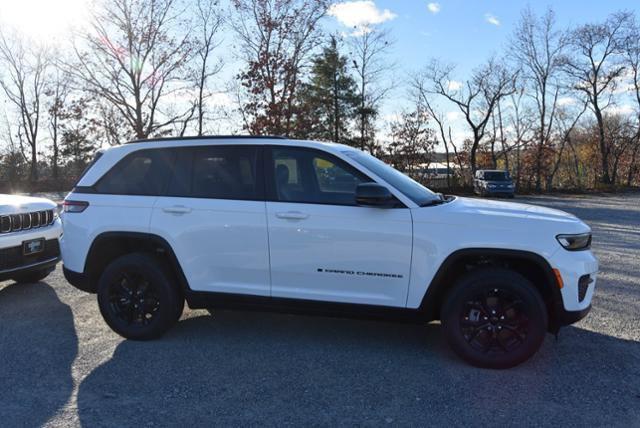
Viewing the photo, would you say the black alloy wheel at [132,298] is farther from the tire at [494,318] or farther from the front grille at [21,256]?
the tire at [494,318]

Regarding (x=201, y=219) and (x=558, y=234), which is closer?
(x=558, y=234)

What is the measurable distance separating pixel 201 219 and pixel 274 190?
68 cm

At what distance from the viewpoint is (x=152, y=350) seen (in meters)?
4.33

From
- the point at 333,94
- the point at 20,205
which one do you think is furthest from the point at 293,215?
the point at 333,94

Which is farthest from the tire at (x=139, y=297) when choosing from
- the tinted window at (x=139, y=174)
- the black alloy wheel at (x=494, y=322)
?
the black alloy wheel at (x=494, y=322)

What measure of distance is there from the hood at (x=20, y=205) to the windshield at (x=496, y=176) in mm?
27860

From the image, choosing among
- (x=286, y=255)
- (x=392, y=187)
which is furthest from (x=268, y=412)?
(x=392, y=187)

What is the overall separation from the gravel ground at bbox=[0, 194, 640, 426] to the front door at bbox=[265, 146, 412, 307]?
1.93 ft

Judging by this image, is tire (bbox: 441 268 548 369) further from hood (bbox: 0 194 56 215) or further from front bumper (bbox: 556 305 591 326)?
hood (bbox: 0 194 56 215)

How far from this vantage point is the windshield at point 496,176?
3045 centimetres

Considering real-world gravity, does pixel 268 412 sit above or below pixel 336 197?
below

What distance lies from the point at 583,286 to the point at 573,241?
352mm

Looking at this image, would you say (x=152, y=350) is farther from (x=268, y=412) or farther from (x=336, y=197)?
(x=336, y=197)

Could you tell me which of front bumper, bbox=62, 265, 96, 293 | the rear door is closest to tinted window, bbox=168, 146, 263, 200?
the rear door
